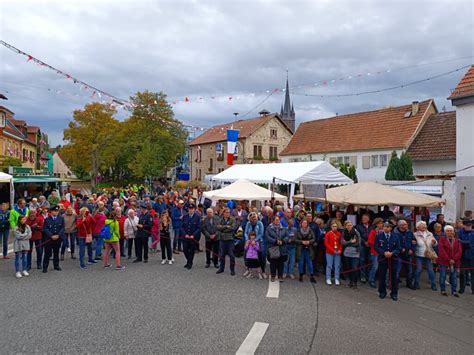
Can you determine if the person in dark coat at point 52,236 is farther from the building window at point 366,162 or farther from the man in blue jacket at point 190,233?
the building window at point 366,162

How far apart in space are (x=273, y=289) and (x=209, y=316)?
7.69ft

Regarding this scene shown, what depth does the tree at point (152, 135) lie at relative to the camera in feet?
139

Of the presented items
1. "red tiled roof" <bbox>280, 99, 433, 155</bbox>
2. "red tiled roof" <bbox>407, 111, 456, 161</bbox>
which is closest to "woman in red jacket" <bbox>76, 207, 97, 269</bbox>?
"red tiled roof" <bbox>407, 111, 456, 161</bbox>

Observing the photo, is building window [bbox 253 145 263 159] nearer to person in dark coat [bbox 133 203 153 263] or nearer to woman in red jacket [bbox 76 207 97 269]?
person in dark coat [bbox 133 203 153 263]

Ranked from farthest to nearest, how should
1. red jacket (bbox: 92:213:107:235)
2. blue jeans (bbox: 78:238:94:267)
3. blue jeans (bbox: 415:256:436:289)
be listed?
red jacket (bbox: 92:213:107:235), blue jeans (bbox: 78:238:94:267), blue jeans (bbox: 415:256:436:289)

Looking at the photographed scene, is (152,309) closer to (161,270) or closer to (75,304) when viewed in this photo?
(75,304)

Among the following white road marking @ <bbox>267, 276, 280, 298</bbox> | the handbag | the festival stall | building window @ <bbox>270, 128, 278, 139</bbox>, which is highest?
building window @ <bbox>270, 128, 278, 139</bbox>

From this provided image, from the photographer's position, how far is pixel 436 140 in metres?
29.0

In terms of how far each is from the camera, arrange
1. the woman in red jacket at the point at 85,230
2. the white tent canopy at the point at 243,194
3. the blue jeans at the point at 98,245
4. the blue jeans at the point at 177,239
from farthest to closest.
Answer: the white tent canopy at the point at 243,194 → the blue jeans at the point at 177,239 → the blue jeans at the point at 98,245 → the woman in red jacket at the point at 85,230

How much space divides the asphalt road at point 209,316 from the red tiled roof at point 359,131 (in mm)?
25121

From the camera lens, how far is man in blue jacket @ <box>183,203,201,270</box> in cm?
1047

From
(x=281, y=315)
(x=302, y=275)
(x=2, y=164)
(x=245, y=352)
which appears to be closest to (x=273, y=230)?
(x=302, y=275)

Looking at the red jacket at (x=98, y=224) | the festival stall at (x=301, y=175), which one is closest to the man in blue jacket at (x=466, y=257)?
the festival stall at (x=301, y=175)

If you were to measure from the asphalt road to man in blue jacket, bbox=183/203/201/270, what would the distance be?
41.0 inches
